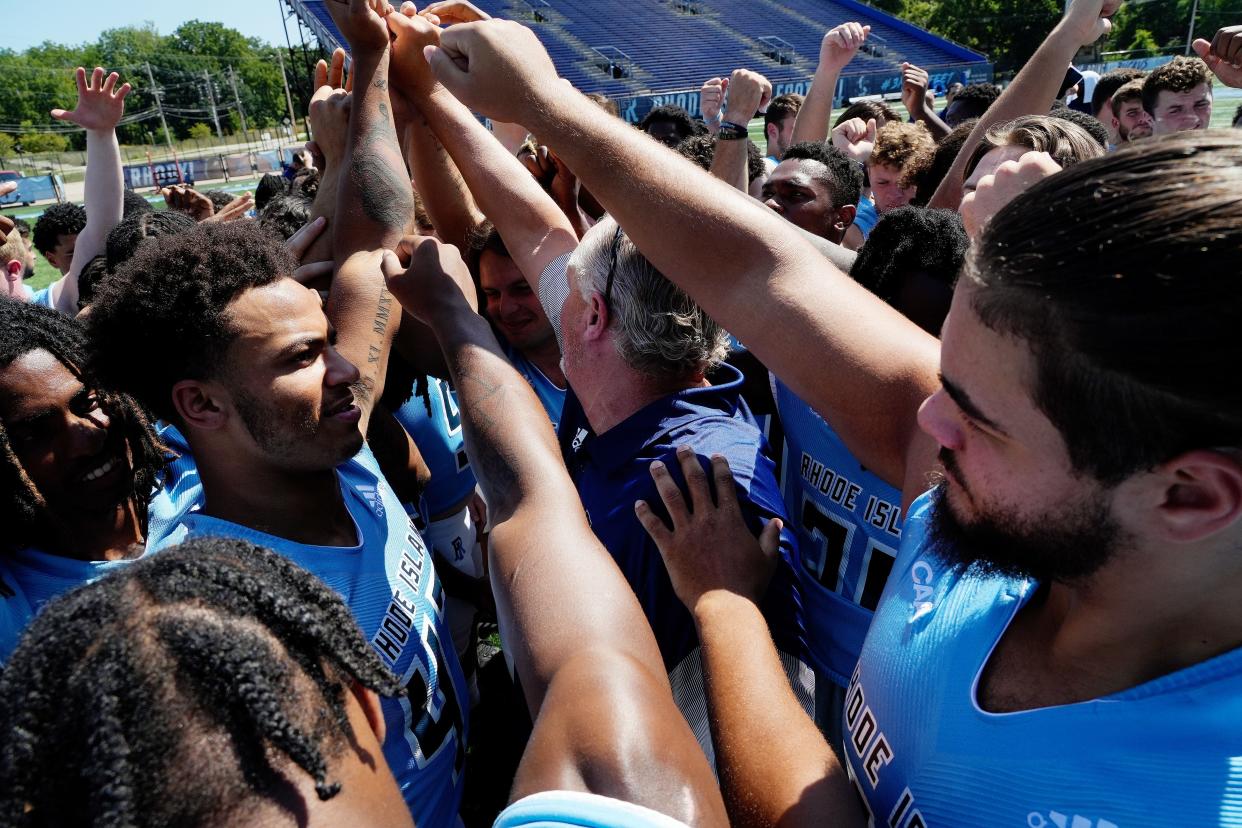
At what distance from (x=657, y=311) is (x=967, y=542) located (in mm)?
880

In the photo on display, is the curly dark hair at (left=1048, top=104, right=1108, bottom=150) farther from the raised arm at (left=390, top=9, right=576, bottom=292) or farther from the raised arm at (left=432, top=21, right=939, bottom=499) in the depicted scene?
the raised arm at (left=432, top=21, right=939, bottom=499)

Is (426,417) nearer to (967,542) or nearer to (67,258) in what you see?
(967,542)

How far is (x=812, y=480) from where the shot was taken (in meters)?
2.08

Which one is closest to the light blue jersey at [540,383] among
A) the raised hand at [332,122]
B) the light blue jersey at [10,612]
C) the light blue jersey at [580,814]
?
the raised hand at [332,122]

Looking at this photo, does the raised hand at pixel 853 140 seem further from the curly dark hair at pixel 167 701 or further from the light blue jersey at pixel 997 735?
the curly dark hair at pixel 167 701

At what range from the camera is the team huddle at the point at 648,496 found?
2.82 feet

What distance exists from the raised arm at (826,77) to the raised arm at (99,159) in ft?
12.7

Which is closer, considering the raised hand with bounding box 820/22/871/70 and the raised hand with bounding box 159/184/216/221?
the raised hand with bounding box 820/22/871/70

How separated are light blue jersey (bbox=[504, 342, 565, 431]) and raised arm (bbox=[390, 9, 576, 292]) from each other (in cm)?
74

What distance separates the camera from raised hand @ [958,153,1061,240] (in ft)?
5.19

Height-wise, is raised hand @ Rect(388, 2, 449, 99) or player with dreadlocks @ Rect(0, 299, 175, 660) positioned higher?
raised hand @ Rect(388, 2, 449, 99)

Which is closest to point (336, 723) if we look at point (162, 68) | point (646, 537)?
point (646, 537)

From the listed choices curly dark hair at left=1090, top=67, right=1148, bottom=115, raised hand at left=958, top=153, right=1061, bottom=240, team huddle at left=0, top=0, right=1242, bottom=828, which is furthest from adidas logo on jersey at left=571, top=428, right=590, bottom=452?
curly dark hair at left=1090, top=67, right=1148, bottom=115

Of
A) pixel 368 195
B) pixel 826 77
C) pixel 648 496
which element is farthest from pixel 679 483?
pixel 826 77
